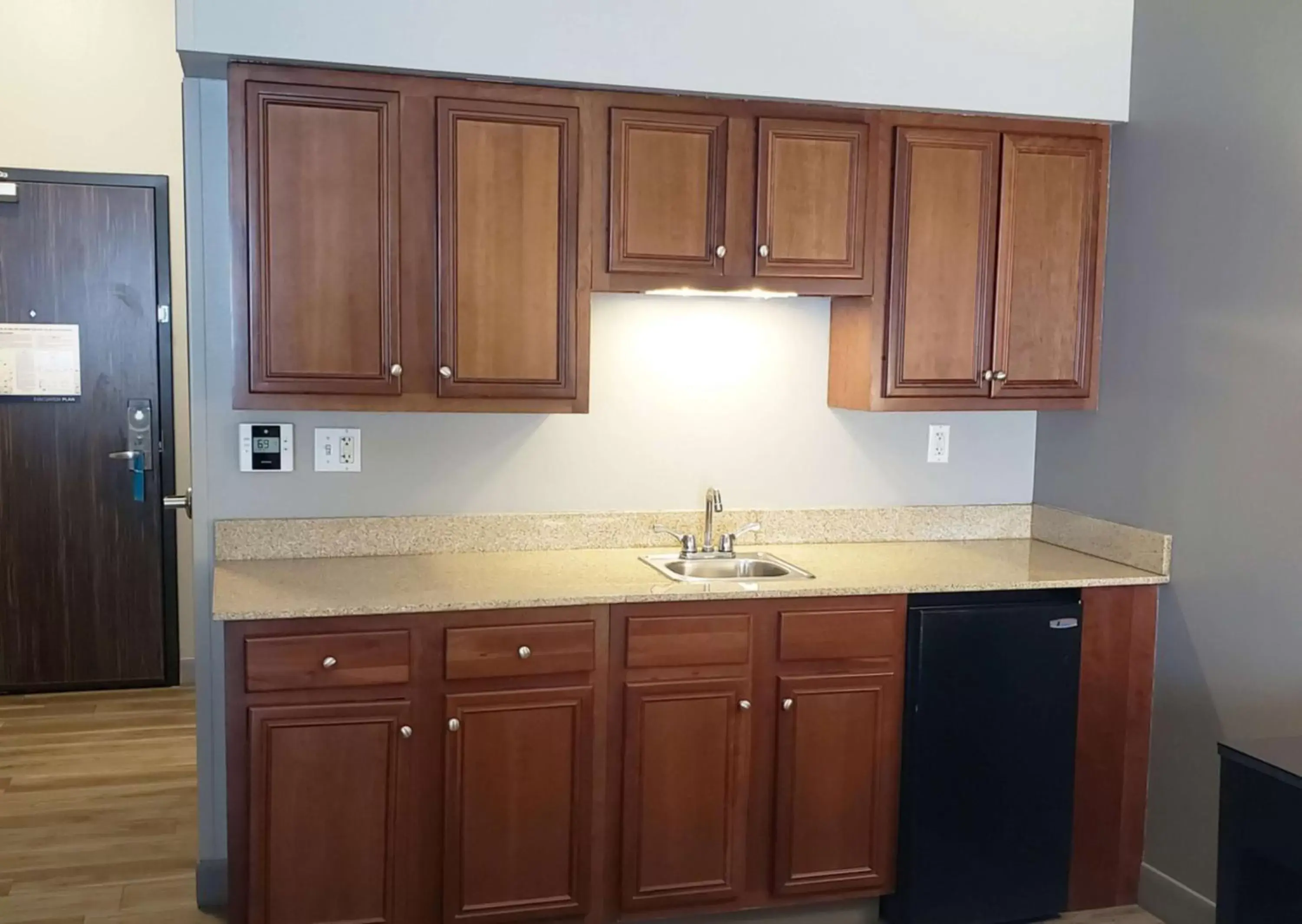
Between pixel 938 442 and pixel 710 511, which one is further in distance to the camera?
pixel 938 442

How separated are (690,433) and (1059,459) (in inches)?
45.2

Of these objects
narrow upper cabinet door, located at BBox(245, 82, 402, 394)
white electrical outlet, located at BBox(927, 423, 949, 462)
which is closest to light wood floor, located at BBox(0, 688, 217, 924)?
Answer: narrow upper cabinet door, located at BBox(245, 82, 402, 394)

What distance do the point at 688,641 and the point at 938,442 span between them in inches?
48.4

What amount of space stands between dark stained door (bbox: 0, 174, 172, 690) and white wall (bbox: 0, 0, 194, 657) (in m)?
0.12

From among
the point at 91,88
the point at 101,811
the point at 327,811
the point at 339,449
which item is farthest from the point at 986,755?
the point at 91,88

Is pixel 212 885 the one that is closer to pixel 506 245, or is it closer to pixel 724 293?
pixel 506 245

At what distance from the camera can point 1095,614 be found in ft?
9.98

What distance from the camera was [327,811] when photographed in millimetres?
2580

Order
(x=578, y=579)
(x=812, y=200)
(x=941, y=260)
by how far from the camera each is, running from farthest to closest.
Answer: (x=941, y=260), (x=812, y=200), (x=578, y=579)

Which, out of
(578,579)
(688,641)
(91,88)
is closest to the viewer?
(688,641)

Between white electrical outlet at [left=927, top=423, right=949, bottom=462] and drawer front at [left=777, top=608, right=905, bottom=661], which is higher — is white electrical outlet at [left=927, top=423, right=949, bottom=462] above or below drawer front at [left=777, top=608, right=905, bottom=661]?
above

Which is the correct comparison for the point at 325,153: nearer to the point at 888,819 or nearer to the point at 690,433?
the point at 690,433

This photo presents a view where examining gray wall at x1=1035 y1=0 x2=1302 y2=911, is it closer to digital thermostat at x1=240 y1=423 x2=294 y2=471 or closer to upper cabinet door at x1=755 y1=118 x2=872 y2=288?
upper cabinet door at x1=755 y1=118 x2=872 y2=288

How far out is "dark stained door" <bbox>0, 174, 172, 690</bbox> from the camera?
457 cm
